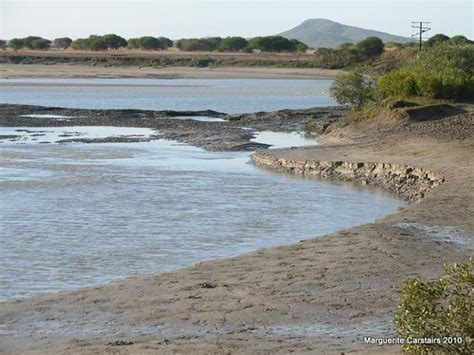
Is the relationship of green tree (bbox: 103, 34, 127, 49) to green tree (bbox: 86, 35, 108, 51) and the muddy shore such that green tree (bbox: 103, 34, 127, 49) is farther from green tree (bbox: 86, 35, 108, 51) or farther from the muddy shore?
the muddy shore

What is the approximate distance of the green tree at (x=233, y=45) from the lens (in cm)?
11756

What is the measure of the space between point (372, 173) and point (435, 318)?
14.0 m

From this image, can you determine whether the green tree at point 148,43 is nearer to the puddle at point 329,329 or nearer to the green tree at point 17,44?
→ the green tree at point 17,44

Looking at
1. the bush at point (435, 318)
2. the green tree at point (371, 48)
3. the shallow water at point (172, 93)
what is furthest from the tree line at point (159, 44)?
the bush at point (435, 318)

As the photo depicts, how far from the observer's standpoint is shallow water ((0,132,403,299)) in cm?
1239

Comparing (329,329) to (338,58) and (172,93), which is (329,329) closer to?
(172,93)

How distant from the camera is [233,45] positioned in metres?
118

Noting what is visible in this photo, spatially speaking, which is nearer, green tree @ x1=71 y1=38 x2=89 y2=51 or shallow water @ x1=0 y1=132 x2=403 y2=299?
shallow water @ x1=0 y1=132 x2=403 y2=299

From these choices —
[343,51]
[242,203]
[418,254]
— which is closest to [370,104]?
[242,203]

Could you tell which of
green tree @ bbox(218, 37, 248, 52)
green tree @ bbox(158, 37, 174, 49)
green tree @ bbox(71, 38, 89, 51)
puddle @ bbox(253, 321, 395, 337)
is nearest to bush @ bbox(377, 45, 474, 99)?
puddle @ bbox(253, 321, 395, 337)

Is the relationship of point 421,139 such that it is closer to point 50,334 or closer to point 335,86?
point 335,86

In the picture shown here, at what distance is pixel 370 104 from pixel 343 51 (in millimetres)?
56431

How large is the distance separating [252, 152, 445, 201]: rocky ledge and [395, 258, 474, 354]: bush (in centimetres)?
1125

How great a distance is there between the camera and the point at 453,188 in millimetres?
16625
